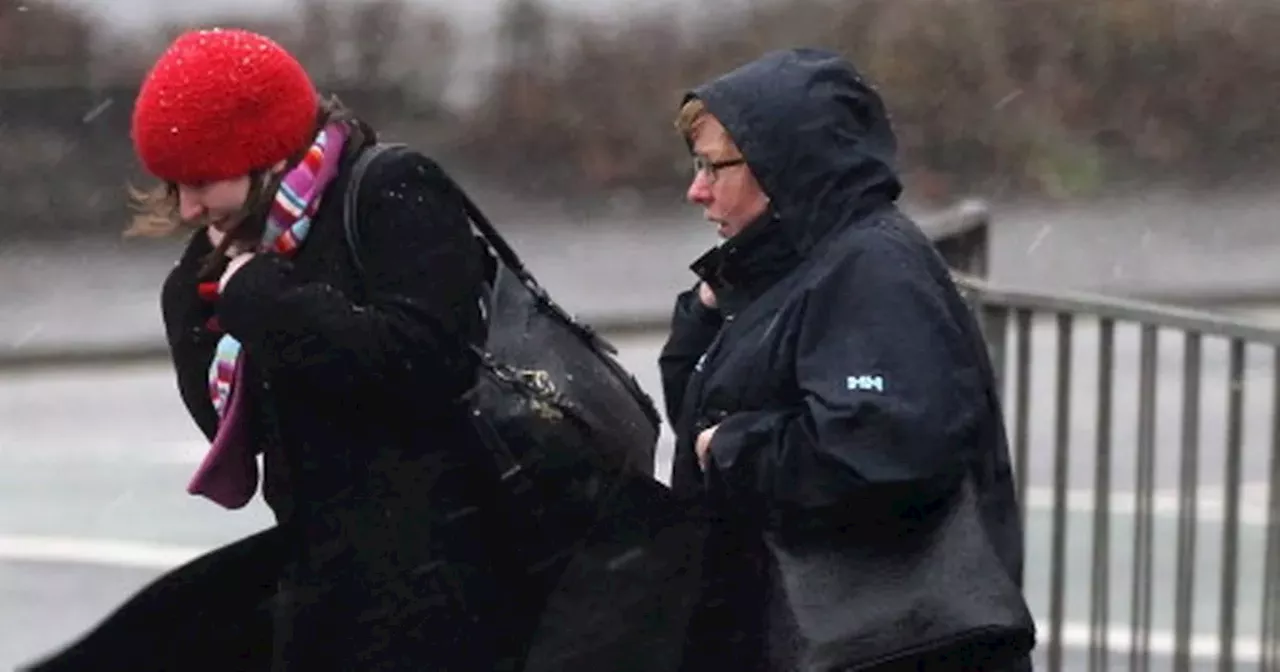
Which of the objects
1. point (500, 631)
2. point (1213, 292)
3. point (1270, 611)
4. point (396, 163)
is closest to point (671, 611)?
point (500, 631)

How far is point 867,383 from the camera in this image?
283 cm

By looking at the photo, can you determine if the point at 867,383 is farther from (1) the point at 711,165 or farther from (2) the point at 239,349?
(2) the point at 239,349

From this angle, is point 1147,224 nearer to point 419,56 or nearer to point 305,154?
point 419,56

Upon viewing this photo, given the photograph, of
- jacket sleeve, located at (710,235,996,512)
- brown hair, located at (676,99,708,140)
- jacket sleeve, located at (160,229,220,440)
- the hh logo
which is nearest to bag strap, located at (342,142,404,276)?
→ jacket sleeve, located at (160,229,220,440)

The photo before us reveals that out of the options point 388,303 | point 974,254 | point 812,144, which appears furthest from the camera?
point 974,254

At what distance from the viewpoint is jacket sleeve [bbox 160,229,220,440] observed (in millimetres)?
3428

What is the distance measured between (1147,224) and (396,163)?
1494cm

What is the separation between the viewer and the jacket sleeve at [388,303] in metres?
3.16

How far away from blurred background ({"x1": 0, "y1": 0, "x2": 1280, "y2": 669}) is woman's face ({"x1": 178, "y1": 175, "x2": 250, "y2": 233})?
11914mm

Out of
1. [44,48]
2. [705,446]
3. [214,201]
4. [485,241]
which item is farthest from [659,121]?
[705,446]

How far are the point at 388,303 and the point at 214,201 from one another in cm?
30

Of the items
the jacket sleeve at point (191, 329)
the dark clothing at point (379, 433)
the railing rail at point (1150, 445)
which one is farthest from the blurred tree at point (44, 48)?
the dark clothing at point (379, 433)

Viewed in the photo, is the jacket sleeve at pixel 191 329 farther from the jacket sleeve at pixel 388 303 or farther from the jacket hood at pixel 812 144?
the jacket hood at pixel 812 144

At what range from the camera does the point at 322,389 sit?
321 centimetres
